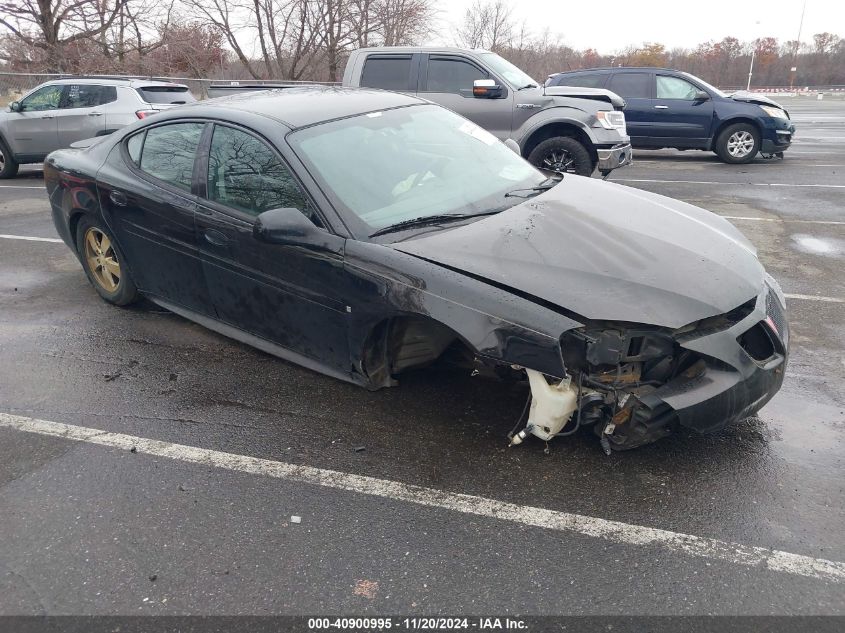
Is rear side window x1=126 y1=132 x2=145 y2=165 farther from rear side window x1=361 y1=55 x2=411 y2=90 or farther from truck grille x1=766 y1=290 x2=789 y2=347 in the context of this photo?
rear side window x1=361 y1=55 x2=411 y2=90

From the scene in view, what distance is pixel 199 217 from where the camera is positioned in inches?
150

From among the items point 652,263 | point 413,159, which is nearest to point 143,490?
point 413,159

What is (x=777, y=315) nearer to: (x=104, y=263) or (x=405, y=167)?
(x=405, y=167)

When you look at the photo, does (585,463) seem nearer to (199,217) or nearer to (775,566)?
(775,566)

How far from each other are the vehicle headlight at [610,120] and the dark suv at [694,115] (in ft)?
11.7

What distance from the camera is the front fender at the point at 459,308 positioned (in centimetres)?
271

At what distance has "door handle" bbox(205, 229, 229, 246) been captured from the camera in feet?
12.2

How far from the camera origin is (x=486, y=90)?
29.6 feet

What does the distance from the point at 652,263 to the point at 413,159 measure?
1533 mm

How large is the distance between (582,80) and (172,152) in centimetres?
1061

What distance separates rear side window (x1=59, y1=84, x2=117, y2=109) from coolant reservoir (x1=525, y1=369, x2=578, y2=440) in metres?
10.7

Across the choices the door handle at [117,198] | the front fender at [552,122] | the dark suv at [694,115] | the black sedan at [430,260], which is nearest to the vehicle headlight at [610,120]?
the front fender at [552,122]

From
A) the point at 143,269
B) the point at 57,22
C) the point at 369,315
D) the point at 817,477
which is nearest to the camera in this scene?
the point at 817,477

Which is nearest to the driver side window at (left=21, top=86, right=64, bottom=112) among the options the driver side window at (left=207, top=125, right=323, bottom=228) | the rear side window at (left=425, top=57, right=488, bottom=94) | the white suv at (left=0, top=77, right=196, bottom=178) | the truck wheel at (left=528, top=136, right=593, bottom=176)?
the white suv at (left=0, top=77, right=196, bottom=178)
